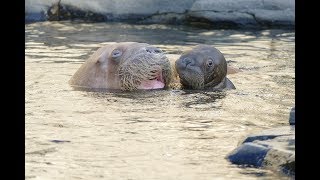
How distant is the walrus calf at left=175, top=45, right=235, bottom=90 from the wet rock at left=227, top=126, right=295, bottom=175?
3.03 metres

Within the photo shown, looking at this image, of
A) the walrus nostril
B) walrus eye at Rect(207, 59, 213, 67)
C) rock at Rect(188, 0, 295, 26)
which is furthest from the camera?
rock at Rect(188, 0, 295, 26)

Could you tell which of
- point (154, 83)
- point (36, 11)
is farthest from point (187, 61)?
point (36, 11)

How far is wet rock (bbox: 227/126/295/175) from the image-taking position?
14.3 ft

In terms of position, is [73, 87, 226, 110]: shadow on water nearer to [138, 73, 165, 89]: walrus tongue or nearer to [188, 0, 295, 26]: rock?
[138, 73, 165, 89]: walrus tongue

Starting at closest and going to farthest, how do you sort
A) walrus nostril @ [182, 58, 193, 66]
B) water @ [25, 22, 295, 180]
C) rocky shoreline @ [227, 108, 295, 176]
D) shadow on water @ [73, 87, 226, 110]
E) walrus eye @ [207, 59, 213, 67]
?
rocky shoreline @ [227, 108, 295, 176], water @ [25, 22, 295, 180], shadow on water @ [73, 87, 226, 110], walrus nostril @ [182, 58, 193, 66], walrus eye @ [207, 59, 213, 67]

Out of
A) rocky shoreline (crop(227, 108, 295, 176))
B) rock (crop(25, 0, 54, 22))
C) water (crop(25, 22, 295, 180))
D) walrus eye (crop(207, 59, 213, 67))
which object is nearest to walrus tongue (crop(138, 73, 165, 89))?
water (crop(25, 22, 295, 180))

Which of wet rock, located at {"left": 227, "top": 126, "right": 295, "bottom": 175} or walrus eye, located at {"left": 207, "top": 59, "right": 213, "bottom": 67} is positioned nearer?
wet rock, located at {"left": 227, "top": 126, "right": 295, "bottom": 175}

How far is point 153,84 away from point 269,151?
3.60 meters

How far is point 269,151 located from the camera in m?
4.50

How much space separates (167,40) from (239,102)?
18.1 feet

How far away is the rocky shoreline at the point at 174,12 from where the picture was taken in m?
14.2

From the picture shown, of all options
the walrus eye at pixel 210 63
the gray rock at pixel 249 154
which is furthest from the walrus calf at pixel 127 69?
the gray rock at pixel 249 154
